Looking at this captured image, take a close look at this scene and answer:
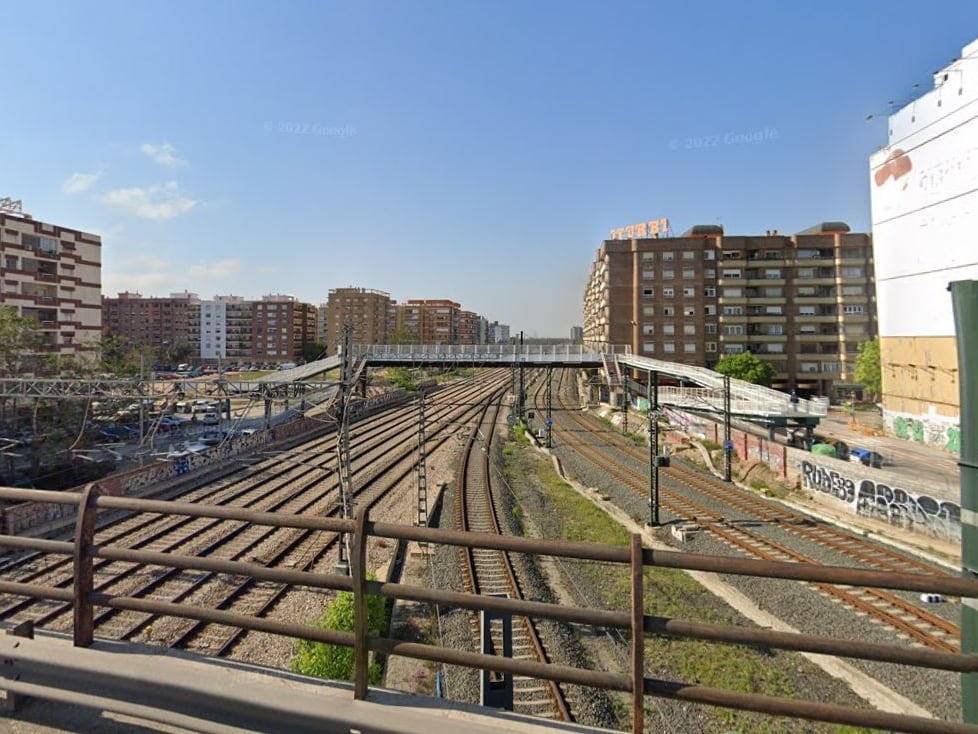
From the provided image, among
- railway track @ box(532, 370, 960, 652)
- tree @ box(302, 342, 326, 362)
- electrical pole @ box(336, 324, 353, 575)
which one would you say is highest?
tree @ box(302, 342, 326, 362)

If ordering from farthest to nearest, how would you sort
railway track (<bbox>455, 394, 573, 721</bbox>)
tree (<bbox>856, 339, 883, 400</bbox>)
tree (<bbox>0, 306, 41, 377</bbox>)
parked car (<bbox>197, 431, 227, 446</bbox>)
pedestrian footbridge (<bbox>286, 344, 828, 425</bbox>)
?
tree (<bbox>856, 339, 883, 400</bbox>) → parked car (<bbox>197, 431, 227, 446</bbox>) → pedestrian footbridge (<bbox>286, 344, 828, 425</bbox>) → tree (<bbox>0, 306, 41, 377</bbox>) → railway track (<bbox>455, 394, 573, 721</bbox>)

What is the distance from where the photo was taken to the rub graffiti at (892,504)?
16.9 m

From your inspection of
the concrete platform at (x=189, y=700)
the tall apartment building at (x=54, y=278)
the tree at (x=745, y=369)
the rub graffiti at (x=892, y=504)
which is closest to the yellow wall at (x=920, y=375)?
the tree at (x=745, y=369)

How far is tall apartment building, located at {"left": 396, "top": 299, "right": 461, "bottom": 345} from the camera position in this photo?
128875 millimetres

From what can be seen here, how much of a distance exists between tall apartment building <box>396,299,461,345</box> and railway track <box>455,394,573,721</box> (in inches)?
4026

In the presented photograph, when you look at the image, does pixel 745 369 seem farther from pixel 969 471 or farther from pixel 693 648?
pixel 969 471

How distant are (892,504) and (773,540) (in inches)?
204

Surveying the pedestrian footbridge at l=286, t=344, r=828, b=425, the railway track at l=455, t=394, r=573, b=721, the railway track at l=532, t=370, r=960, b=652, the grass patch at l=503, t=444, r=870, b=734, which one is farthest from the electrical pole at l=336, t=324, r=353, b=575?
the pedestrian footbridge at l=286, t=344, r=828, b=425

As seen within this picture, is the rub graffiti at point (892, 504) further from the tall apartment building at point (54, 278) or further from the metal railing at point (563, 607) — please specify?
the tall apartment building at point (54, 278)

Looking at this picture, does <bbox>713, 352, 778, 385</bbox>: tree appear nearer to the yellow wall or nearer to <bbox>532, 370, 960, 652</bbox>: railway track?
the yellow wall

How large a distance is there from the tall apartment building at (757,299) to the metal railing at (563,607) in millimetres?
55047

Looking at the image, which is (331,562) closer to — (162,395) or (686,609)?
(686,609)

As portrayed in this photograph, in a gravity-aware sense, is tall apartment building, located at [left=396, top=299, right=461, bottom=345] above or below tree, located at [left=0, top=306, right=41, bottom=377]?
above

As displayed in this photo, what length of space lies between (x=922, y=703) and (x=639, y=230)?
60.9 metres
